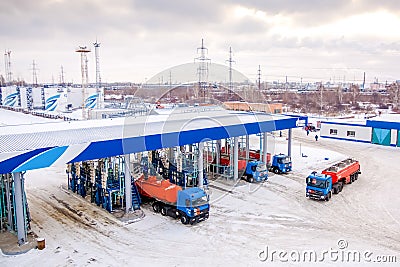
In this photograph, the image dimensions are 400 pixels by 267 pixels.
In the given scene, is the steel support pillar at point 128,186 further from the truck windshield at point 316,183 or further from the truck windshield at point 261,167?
the truck windshield at point 316,183

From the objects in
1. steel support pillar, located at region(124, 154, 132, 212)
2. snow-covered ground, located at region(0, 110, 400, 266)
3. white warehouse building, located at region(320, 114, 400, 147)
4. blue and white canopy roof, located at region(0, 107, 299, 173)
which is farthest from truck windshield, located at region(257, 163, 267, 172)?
white warehouse building, located at region(320, 114, 400, 147)

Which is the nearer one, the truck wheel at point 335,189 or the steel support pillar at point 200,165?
the steel support pillar at point 200,165

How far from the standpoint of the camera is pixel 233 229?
42.1 ft

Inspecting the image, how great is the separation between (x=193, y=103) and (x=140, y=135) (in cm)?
1793

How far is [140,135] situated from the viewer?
13.2 meters

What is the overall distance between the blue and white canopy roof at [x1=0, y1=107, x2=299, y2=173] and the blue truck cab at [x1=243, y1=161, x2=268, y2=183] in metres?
1.84

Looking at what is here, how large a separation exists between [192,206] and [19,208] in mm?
5897

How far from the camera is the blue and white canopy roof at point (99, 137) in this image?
10.5 m

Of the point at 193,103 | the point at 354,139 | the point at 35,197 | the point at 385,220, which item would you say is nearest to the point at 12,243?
the point at 35,197

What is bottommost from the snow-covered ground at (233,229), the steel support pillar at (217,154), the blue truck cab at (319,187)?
the snow-covered ground at (233,229)

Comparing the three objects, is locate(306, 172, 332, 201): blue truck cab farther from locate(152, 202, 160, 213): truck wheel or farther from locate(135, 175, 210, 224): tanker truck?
locate(152, 202, 160, 213): truck wheel

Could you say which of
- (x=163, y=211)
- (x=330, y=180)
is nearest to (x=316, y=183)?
(x=330, y=180)

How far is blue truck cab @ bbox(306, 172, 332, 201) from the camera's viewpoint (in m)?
15.7

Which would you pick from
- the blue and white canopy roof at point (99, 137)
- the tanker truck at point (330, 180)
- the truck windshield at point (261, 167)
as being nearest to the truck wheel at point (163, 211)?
the blue and white canopy roof at point (99, 137)
